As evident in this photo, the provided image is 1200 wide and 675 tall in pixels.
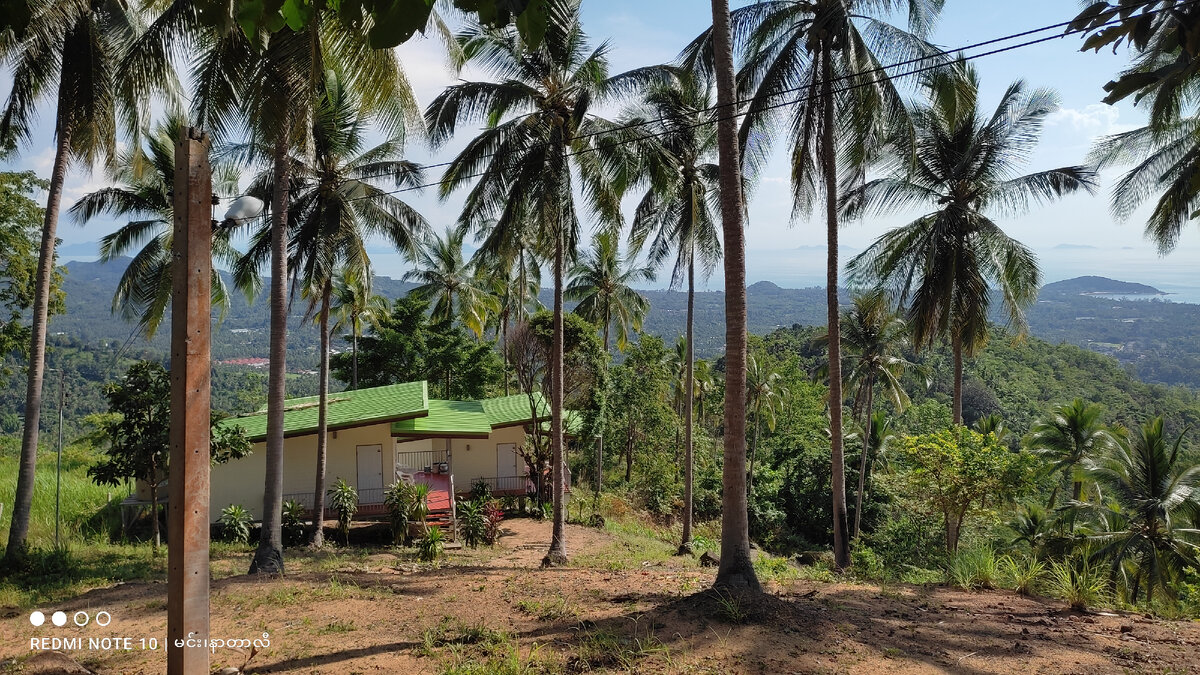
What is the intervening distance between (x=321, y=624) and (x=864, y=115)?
13131mm

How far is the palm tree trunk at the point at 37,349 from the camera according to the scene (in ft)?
40.7

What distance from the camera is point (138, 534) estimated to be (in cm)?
1911

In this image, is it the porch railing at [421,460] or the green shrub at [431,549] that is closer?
the green shrub at [431,549]

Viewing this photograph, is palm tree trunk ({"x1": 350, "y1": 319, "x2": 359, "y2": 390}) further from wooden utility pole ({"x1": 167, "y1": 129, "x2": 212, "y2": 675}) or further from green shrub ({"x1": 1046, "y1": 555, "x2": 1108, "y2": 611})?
green shrub ({"x1": 1046, "y1": 555, "x2": 1108, "y2": 611})

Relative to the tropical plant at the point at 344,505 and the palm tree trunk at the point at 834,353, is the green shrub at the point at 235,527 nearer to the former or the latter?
the tropical plant at the point at 344,505

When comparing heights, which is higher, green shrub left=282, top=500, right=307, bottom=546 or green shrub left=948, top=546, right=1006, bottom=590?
green shrub left=948, top=546, right=1006, bottom=590

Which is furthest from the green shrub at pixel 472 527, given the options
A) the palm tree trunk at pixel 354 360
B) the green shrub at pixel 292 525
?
the palm tree trunk at pixel 354 360

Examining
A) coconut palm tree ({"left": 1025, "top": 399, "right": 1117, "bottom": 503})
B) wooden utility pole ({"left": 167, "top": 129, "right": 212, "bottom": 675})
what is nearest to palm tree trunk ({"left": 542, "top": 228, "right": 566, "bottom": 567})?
wooden utility pole ({"left": 167, "top": 129, "right": 212, "bottom": 675})

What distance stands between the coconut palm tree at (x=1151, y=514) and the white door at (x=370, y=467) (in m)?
19.0

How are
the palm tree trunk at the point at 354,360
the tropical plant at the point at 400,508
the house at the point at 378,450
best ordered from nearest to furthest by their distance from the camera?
the tropical plant at the point at 400,508 → the house at the point at 378,450 → the palm tree trunk at the point at 354,360

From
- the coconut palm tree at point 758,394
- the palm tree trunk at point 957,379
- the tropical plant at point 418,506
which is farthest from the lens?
the coconut palm tree at point 758,394

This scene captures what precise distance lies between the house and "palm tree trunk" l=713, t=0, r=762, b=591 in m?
13.4

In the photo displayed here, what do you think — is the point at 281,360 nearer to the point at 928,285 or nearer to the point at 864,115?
the point at 864,115

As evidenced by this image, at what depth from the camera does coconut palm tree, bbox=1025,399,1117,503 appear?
2408 centimetres
